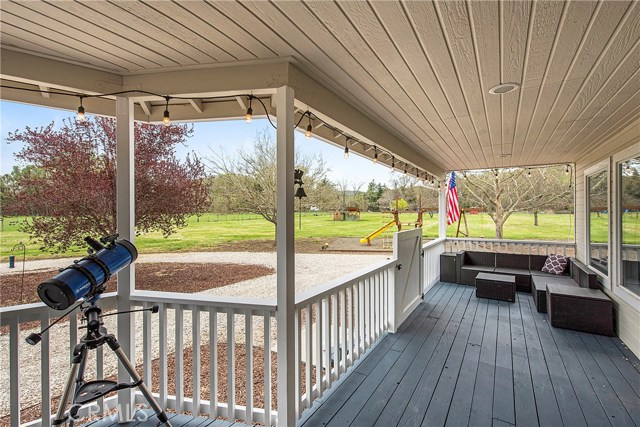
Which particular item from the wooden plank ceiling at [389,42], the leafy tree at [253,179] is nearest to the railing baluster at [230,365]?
the wooden plank ceiling at [389,42]

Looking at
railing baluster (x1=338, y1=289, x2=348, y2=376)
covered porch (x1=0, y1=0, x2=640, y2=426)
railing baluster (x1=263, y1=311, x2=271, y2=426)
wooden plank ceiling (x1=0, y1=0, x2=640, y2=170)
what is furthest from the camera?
railing baluster (x1=338, y1=289, x2=348, y2=376)

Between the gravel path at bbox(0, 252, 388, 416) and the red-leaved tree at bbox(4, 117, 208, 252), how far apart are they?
1.56 feet

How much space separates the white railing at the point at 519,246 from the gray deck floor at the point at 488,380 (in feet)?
8.82

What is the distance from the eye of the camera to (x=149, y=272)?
462 cm

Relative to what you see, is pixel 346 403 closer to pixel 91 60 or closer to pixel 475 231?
pixel 91 60

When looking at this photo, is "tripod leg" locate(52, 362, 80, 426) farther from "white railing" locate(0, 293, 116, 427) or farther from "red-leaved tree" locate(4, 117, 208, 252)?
"red-leaved tree" locate(4, 117, 208, 252)

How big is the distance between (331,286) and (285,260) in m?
0.77

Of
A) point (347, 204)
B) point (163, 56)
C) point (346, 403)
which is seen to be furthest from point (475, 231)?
point (163, 56)

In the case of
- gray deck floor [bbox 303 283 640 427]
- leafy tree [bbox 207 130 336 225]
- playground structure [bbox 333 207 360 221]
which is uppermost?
leafy tree [bbox 207 130 336 225]

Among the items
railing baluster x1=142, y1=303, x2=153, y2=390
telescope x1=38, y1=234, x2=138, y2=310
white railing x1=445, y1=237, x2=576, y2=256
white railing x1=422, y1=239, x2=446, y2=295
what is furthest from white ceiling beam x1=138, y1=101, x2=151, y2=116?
white railing x1=445, y1=237, x2=576, y2=256

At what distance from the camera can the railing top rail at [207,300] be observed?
2.00 metres

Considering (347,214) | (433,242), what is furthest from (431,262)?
(347,214)

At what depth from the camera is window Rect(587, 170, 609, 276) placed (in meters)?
3.85

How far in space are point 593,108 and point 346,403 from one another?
3.44 meters
